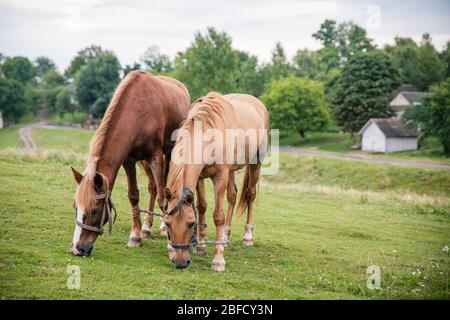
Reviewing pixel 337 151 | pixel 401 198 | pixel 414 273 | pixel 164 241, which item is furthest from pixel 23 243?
pixel 337 151

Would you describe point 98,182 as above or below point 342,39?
below

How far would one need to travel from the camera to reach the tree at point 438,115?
43.7 metres

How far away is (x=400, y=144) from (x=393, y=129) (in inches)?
74.8

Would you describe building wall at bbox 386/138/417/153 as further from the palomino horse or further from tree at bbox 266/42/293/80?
the palomino horse

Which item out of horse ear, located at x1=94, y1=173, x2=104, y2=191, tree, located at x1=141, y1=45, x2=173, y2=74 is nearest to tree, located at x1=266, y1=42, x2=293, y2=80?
tree, located at x1=141, y1=45, x2=173, y2=74

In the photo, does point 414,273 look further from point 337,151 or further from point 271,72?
point 271,72

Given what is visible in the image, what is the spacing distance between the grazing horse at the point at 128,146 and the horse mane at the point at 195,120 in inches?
32.9

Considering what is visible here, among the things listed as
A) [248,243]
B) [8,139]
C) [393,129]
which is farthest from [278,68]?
[248,243]

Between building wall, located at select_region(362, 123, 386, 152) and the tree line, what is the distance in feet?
10.6

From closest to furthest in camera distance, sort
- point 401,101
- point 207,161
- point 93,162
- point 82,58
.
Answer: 1. point 93,162
2. point 207,161
3. point 401,101
4. point 82,58

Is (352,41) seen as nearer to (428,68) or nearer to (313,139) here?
(428,68)

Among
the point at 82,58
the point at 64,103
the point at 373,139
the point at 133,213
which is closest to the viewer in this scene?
the point at 133,213

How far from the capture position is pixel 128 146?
7688 mm
